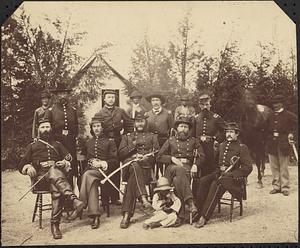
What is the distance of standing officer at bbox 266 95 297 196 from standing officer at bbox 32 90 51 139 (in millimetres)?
2754

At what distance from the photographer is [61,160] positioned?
499 centimetres

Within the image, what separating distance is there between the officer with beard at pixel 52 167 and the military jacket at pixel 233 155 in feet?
5.71

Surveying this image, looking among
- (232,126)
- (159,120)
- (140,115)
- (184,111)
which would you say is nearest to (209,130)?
(232,126)

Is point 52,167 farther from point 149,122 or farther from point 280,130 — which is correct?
point 280,130

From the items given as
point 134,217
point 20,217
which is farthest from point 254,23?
point 20,217

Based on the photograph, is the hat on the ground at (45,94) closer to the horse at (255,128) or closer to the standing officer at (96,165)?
the standing officer at (96,165)

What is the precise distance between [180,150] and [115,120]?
880 millimetres

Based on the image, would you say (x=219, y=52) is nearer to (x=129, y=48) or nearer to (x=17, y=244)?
(x=129, y=48)

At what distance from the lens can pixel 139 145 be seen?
506cm

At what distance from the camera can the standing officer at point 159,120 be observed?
517cm

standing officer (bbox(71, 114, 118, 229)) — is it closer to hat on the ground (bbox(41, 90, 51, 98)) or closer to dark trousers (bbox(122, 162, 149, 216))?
dark trousers (bbox(122, 162, 149, 216))

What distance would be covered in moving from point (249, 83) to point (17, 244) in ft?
11.1

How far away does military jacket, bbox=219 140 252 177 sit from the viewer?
499 cm

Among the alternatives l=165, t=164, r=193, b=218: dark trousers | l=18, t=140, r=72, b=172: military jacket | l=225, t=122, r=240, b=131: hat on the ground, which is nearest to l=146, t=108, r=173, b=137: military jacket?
l=165, t=164, r=193, b=218: dark trousers
